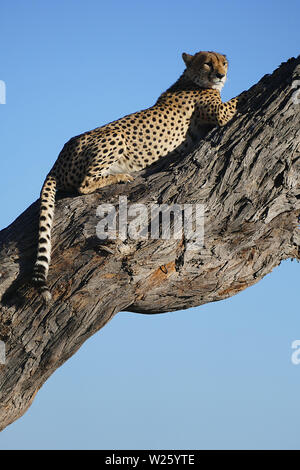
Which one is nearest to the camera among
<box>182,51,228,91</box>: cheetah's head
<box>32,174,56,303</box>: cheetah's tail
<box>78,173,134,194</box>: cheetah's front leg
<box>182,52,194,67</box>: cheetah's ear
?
<box>32,174,56,303</box>: cheetah's tail

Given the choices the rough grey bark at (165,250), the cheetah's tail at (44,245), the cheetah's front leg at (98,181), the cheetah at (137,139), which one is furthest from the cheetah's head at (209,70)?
the cheetah's tail at (44,245)

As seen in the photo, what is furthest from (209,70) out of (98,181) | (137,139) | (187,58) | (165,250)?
(165,250)

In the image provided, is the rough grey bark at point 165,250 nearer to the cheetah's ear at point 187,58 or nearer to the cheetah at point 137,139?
the cheetah at point 137,139

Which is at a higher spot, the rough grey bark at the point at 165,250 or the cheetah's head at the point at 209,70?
the cheetah's head at the point at 209,70

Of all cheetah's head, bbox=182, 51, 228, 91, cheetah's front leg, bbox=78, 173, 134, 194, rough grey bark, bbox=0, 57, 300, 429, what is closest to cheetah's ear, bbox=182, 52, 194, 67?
cheetah's head, bbox=182, 51, 228, 91

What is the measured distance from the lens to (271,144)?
224 inches

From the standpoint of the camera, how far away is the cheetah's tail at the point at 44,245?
538 centimetres

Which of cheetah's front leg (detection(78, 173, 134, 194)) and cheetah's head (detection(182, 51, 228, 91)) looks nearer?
cheetah's front leg (detection(78, 173, 134, 194))

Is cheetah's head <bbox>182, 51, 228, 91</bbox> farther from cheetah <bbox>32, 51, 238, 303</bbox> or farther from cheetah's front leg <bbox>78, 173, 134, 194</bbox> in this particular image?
cheetah's front leg <bbox>78, 173, 134, 194</bbox>

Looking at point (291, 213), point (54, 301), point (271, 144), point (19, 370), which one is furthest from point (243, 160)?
point (19, 370)

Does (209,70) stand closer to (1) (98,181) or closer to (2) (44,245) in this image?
(1) (98,181)

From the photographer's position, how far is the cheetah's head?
7.30 m

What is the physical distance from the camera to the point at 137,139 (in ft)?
21.5

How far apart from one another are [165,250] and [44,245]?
111cm
